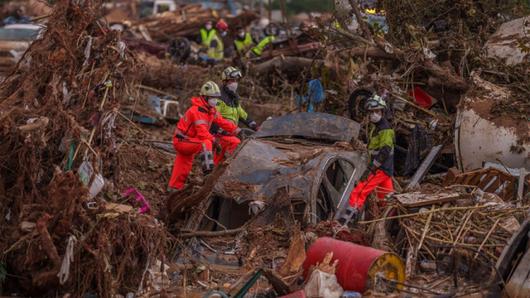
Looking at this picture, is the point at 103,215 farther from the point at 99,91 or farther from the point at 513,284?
the point at 513,284

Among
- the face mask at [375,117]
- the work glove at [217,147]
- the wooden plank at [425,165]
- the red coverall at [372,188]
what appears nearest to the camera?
the red coverall at [372,188]

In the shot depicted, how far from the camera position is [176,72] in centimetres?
1941

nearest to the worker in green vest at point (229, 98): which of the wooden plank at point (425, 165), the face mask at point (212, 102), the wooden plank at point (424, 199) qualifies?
the face mask at point (212, 102)

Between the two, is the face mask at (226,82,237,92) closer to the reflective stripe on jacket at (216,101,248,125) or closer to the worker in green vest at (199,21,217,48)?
Answer: the reflective stripe on jacket at (216,101,248,125)

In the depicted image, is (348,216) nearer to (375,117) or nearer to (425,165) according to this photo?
(375,117)

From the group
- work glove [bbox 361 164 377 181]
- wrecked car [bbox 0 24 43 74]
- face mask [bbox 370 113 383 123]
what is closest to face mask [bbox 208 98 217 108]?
face mask [bbox 370 113 383 123]

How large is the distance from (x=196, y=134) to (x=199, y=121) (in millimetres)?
179

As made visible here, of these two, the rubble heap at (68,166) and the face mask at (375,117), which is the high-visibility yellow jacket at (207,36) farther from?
the rubble heap at (68,166)

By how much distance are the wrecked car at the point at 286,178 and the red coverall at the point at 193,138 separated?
0.86 m

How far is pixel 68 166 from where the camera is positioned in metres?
8.89

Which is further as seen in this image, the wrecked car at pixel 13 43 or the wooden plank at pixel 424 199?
the wrecked car at pixel 13 43

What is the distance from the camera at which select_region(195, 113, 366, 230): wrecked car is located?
9.58 metres

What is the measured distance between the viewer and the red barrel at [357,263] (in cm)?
809

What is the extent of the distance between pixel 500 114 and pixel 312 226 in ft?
13.2
